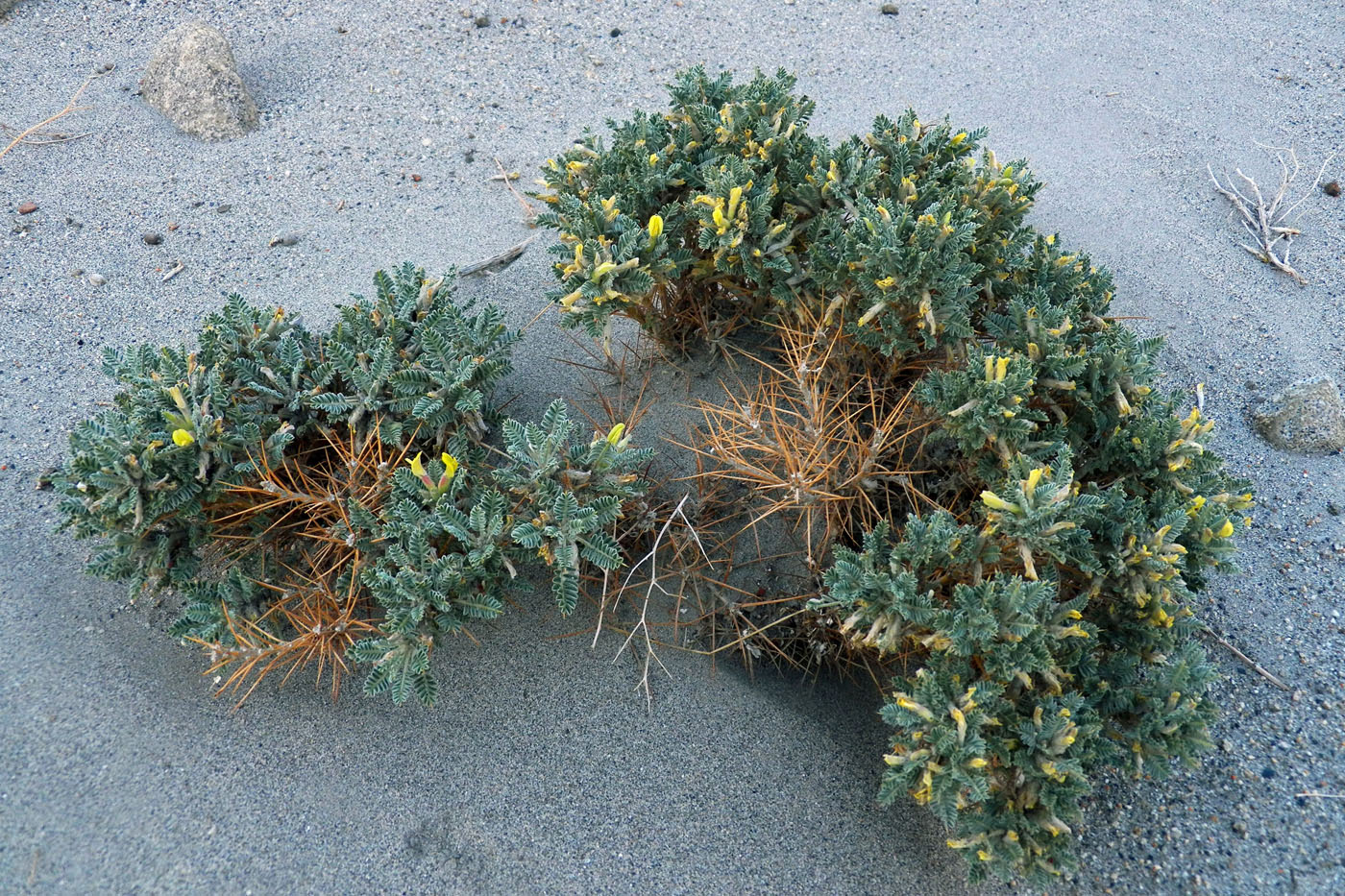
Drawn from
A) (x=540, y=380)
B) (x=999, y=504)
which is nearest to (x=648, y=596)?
(x=540, y=380)

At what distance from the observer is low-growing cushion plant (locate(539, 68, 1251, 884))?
1.74 m

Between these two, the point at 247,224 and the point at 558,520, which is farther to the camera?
the point at 247,224

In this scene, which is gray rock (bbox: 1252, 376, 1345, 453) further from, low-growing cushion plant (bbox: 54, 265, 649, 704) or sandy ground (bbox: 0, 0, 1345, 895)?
low-growing cushion plant (bbox: 54, 265, 649, 704)

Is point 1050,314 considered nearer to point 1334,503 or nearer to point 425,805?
point 1334,503

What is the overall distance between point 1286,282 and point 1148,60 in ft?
4.76

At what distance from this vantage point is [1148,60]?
403 centimetres

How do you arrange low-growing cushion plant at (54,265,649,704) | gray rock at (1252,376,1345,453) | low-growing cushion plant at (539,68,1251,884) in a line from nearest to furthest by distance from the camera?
low-growing cushion plant at (539,68,1251,884) → low-growing cushion plant at (54,265,649,704) → gray rock at (1252,376,1345,453)

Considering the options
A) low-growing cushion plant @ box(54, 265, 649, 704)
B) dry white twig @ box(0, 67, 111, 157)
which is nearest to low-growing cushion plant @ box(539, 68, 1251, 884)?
low-growing cushion plant @ box(54, 265, 649, 704)

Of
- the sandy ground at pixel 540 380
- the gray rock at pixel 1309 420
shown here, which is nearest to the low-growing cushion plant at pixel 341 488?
the sandy ground at pixel 540 380

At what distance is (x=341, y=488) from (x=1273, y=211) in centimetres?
340

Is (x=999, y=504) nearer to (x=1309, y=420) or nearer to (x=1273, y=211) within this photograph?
(x=1309, y=420)

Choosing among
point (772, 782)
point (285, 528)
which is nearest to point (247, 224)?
point (285, 528)

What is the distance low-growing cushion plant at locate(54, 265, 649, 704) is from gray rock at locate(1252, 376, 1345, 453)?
1966 mm

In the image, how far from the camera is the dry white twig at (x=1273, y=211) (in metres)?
3.23
